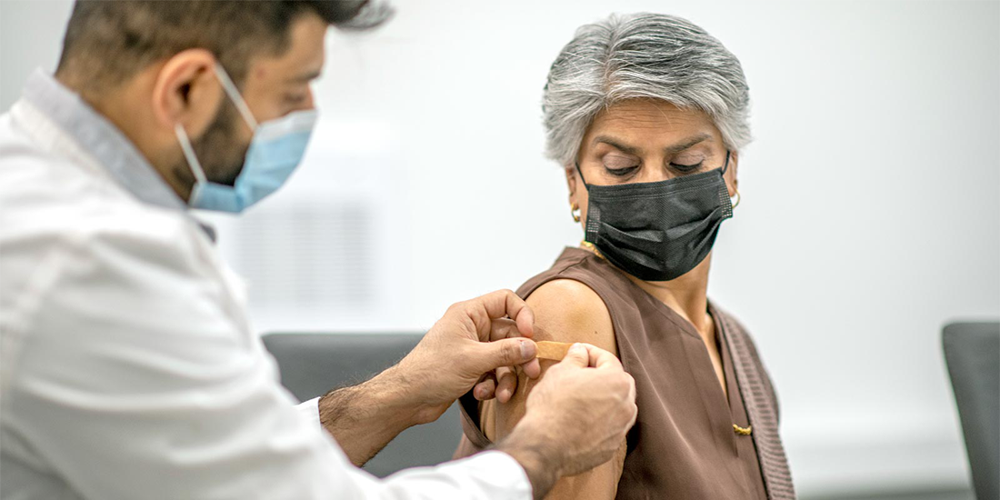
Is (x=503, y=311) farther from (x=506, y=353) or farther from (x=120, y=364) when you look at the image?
(x=120, y=364)

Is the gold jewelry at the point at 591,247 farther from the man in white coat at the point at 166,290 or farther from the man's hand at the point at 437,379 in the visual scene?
the man in white coat at the point at 166,290

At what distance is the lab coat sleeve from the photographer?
73cm

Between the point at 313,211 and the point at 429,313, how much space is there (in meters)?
0.50

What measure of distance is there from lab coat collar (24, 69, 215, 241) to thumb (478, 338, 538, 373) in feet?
1.98

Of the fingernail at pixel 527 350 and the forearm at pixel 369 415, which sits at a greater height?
the fingernail at pixel 527 350

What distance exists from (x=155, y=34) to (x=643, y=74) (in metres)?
0.83

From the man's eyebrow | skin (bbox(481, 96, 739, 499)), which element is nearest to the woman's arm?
skin (bbox(481, 96, 739, 499))

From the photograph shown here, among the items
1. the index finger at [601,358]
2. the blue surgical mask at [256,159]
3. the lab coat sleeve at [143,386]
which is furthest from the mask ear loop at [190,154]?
the index finger at [601,358]

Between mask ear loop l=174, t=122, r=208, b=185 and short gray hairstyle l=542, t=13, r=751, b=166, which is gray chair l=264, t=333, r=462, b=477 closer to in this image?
short gray hairstyle l=542, t=13, r=751, b=166

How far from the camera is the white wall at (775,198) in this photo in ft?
8.36

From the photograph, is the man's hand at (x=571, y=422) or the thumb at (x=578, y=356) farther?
the thumb at (x=578, y=356)

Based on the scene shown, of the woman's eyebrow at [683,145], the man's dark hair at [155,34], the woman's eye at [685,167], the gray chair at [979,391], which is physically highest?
the man's dark hair at [155,34]

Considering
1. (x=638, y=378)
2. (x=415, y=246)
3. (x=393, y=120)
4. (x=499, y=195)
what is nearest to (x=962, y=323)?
(x=638, y=378)

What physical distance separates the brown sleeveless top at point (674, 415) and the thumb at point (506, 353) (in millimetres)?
147
